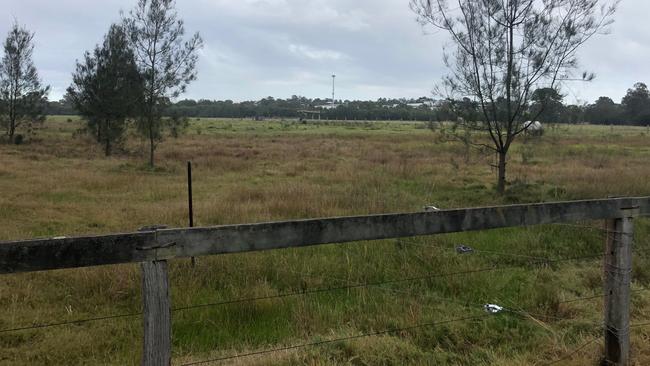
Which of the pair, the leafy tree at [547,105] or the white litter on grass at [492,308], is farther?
the leafy tree at [547,105]

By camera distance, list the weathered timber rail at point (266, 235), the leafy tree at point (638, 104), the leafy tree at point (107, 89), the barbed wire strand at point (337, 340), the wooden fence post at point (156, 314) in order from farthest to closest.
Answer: the leafy tree at point (638, 104), the leafy tree at point (107, 89), the barbed wire strand at point (337, 340), the wooden fence post at point (156, 314), the weathered timber rail at point (266, 235)

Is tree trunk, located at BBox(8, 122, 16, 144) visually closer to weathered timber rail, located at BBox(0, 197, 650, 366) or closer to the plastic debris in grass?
the plastic debris in grass

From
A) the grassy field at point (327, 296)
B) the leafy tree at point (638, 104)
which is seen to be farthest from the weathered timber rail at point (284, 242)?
the leafy tree at point (638, 104)

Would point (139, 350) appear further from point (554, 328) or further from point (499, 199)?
point (499, 199)

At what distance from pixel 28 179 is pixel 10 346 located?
1508 centimetres

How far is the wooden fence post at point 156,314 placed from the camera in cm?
279

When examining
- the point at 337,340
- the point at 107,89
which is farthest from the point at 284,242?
the point at 107,89

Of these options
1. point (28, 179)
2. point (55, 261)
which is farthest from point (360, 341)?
point (28, 179)

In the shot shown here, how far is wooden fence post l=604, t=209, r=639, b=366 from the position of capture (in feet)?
13.5

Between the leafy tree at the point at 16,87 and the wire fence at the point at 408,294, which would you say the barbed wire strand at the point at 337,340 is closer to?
the wire fence at the point at 408,294

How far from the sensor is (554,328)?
17.5 feet

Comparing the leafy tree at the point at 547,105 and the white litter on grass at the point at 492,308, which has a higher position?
the leafy tree at the point at 547,105

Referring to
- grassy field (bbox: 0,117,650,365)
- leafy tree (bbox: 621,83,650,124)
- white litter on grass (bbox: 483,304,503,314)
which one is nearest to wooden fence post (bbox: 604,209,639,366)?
grassy field (bbox: 0,117,650,365)

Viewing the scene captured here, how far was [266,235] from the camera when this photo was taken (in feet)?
9.93
